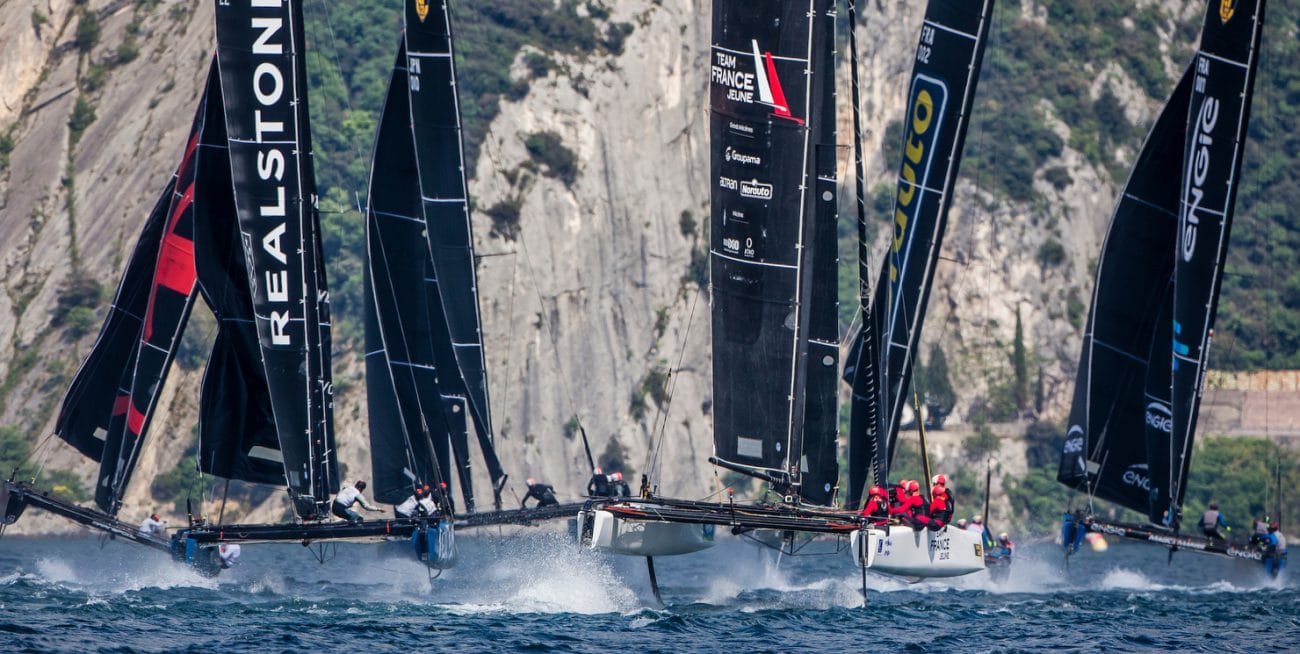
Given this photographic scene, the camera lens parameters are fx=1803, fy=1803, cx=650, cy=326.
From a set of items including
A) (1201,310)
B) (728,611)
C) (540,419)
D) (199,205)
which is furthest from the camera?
(540,419)

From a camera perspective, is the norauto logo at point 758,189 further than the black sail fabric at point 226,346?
No

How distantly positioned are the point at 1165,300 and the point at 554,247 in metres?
38.1

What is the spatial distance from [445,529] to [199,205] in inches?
243

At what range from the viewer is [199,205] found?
27.4m

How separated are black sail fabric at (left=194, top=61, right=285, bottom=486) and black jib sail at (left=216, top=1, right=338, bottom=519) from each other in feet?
2.79

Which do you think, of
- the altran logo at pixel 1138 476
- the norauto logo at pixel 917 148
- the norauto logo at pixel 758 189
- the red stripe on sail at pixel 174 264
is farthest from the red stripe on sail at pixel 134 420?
the altran logo at pixel 1138 476

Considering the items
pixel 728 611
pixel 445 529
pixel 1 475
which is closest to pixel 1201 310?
pixel 728 611

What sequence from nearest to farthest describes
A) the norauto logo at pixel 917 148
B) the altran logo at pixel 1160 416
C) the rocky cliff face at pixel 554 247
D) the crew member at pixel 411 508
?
the crew member at pixel 411 508, the norauto logo at pixel 917 148, the altran logo at pixel 1160 416, the rocky cliff face at pixel 554 247

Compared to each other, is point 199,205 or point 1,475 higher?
point 199,205

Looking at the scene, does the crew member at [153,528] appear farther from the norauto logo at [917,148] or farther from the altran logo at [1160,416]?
the altran logo at [1160,416]

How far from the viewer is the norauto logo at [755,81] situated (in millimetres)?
22766

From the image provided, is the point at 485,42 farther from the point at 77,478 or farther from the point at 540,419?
the point at 77,478

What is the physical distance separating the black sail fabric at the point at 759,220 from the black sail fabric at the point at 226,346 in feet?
25.2

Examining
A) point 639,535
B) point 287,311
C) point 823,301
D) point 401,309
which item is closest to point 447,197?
point 401,309
